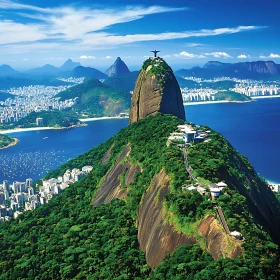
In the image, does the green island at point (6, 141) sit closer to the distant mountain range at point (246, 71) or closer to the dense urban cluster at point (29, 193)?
the dense urban cluster at point (29, 193)

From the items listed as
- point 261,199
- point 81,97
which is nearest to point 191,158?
point 261,199

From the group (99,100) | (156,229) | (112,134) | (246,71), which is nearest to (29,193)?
(156,229)

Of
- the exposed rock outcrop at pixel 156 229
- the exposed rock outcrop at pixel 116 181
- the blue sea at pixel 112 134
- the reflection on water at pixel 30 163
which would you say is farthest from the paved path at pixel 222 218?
the reflection on water at pixel 30 163

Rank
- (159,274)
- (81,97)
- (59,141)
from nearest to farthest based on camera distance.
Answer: (159,274) < (59,141) < (81,97)

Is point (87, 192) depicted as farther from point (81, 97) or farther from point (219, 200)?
point (81, 97)

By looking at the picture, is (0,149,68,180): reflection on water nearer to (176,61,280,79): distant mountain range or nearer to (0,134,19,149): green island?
(0,134,19,149): green island

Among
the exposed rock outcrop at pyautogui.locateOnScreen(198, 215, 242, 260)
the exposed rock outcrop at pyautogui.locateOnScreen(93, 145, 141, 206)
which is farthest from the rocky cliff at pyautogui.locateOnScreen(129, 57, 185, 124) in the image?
the exposed rock outcrop at pyautogui.locateOnScreen(198, 215, 242, 260)

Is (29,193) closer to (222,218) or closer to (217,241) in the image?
(222,218)
